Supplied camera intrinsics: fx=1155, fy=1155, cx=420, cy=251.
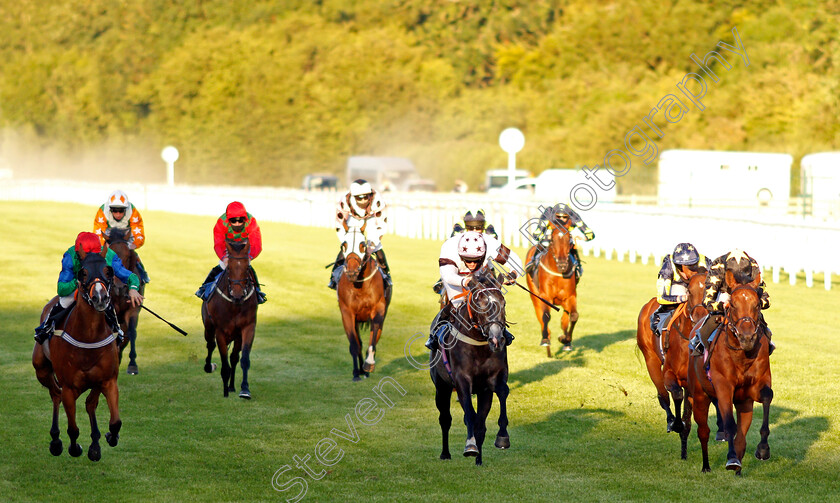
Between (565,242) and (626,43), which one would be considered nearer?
(565,242)

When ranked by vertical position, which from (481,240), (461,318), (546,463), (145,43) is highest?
(145,43)

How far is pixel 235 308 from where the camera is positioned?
12.2 meters

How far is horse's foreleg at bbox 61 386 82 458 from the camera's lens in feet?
30.0

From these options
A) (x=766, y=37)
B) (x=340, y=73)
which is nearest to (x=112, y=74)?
(x=340, y=73)

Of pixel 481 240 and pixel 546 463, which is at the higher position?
pixel 481 240

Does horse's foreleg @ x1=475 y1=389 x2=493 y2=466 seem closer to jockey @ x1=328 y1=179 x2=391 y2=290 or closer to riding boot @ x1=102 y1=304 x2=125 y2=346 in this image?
riding boot @ x1=102 y1=304 x2=125 y2=346

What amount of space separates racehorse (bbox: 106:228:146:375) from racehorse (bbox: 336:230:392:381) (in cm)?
229

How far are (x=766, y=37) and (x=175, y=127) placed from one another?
1877 inches

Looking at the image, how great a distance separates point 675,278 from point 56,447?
5339 millimetres

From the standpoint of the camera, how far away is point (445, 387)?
366 inches

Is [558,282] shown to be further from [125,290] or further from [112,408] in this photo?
[112,408]

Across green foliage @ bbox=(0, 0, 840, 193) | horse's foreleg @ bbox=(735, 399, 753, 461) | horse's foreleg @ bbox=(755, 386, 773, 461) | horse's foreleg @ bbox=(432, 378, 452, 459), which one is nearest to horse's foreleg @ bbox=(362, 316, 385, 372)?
horse's foreleg @ bbox=(432, 378, 452, 459)

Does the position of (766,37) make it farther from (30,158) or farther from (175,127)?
(30,158)

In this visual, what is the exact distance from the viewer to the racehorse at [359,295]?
42.8 ft
